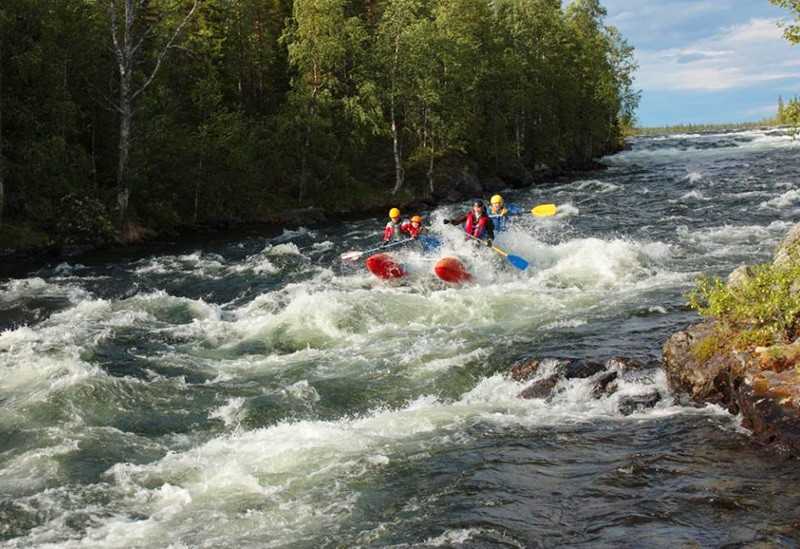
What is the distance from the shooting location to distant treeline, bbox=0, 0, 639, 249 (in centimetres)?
2303

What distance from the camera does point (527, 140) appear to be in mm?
48188

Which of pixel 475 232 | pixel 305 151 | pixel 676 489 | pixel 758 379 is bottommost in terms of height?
pixel 676 489

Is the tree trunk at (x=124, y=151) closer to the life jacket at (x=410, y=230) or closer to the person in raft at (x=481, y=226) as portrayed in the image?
the life jacket at (x=410, y=230)

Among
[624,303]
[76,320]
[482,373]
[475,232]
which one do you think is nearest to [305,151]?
[475,232]

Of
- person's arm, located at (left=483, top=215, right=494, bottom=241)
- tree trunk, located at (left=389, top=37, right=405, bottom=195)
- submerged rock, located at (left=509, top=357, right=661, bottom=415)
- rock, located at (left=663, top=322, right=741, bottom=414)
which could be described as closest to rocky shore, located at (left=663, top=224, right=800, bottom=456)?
rock, located at (left=663, top=322, right=741, bottom=414)

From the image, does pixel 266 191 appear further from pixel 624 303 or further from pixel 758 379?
pixel 758 379

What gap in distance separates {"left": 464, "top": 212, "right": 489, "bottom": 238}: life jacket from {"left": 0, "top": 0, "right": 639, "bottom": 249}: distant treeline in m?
12.9

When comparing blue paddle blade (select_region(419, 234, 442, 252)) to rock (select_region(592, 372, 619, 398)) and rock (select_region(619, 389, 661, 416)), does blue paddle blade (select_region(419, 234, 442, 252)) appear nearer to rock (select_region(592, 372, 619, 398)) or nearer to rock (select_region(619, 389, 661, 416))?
rock (select_region(592, 372, 619, 398))

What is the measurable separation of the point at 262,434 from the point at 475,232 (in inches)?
416

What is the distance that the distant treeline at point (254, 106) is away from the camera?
23031 millimetres

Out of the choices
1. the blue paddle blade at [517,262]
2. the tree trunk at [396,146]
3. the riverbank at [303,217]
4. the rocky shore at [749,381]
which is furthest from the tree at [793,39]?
the tree trunk at [396,146]

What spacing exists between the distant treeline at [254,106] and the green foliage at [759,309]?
20.4m

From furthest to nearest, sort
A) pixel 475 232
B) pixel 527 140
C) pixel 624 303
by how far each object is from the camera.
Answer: pixel 527 140, pixel 475 232, pixel 624 303

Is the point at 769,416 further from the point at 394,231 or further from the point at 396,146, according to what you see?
the point at 396,146
